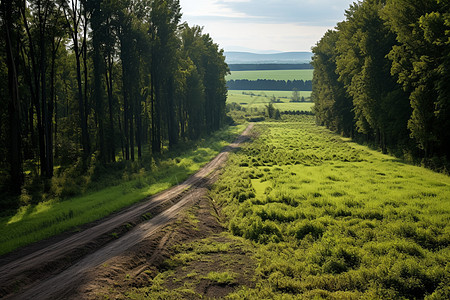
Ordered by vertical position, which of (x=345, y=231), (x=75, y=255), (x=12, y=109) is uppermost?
(x=12, y=109)

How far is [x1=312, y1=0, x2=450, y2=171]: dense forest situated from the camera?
25.6m

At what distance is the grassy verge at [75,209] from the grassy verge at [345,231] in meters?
6.36

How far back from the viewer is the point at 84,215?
1692cm

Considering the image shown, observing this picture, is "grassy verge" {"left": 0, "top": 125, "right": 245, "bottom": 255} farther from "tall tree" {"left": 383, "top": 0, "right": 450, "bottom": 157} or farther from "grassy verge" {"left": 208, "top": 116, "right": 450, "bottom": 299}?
"tall tree" {"left": 383, "top": 0, "right": 450, "bottom": 157}

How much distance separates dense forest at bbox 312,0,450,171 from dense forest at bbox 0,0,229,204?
27730 millimetres

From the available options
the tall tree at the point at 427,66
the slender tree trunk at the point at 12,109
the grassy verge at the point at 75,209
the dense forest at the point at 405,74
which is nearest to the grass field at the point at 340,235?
the tall tree at the point at 427,66

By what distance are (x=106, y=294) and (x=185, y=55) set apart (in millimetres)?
47302

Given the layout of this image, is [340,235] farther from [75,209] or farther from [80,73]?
[80,73]

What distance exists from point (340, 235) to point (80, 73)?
37.7 meters

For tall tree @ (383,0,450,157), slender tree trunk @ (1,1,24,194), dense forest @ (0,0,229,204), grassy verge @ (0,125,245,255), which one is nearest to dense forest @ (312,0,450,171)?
tall tree @ (383,0,450,157)

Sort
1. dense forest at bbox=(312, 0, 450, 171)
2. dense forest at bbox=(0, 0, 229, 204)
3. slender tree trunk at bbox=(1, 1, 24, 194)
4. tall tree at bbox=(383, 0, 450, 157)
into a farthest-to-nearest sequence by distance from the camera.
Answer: dense forest at bbox=(312, 0, 450, 171) < tall tree at bbox=(383, 0, 450, 157) < dense forest at bbox=(0, 0, 229, 204) < slender tree trunk at bbox=(1, 1, 24, 194)

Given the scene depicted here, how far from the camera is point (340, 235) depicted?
41.5 feet

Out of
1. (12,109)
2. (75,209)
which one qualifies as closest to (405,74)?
(75,209)

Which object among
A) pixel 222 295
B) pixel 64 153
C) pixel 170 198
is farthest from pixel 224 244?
pixel 64 153
